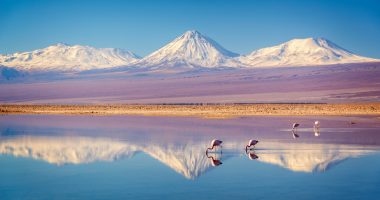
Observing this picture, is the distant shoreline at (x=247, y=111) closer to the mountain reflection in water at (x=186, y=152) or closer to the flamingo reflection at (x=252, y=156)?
the mountain reflection in water at (x=186, y=152)

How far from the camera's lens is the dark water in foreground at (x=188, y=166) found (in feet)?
36.7

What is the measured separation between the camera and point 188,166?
14.6 m

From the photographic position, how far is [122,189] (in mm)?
11461

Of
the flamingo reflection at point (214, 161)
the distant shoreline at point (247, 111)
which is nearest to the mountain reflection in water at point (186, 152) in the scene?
the flamingo reflection at point (214, 161)

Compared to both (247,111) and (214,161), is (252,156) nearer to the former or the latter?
(214,161)

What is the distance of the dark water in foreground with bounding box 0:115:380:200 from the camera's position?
36.7ft

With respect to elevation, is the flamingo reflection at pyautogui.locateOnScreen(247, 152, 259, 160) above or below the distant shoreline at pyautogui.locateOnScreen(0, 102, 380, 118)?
above

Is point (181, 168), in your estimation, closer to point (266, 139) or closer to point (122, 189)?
point (122, 189)

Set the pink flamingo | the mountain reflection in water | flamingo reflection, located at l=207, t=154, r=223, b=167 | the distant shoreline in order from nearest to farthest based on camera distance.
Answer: the mountain reflection in water
flamingo reflection, located at l=207, t=154, r=223, b=167
the pink flamingo
the distant shoreline

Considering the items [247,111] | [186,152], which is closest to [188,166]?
[186,152]

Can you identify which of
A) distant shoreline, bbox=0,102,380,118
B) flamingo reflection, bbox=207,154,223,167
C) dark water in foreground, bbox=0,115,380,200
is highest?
dark water in foreground, bbox=0,115,380,200

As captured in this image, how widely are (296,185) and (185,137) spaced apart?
10637mm

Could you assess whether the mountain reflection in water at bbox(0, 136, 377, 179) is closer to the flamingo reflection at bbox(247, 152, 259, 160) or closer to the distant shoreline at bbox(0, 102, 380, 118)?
the flamingo reflection at bbox(247, 152, 259, 160)

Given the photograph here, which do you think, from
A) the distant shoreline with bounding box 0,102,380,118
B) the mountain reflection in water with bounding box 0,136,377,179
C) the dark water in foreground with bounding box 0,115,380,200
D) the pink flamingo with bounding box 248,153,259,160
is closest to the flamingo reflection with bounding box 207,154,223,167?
the mountain reflection in water with bounding box 0,136,377,179
